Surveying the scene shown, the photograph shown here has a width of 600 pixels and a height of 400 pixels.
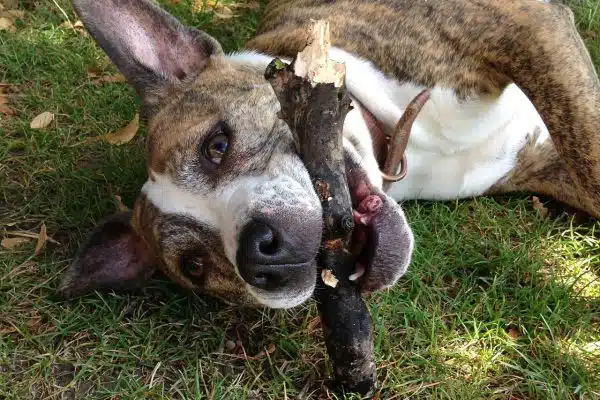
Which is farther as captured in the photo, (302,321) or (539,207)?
(539,207)

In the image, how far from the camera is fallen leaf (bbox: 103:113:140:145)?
13.8 ft

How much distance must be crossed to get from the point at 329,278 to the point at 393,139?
83cm

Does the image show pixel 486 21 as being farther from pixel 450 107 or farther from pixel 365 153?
pixel 365 153

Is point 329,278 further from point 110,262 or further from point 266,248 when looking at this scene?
point 110,262

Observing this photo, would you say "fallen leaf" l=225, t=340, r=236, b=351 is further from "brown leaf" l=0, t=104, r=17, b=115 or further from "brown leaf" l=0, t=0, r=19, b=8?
"brown leaf" l=0, t=0, r=19, b=8

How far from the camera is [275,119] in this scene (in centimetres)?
287

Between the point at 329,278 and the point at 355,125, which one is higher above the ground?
the point at 355,125

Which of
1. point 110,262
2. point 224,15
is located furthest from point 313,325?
point 224,15

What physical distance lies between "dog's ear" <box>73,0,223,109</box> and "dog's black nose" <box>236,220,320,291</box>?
1.31 m

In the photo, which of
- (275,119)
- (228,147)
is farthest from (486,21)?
(228,147)

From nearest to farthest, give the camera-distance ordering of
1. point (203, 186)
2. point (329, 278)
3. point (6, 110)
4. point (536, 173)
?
point (329, 278) → point (203, 186) → point (536, 173) → point (6, 110)

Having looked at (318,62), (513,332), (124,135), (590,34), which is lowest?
(124,135)

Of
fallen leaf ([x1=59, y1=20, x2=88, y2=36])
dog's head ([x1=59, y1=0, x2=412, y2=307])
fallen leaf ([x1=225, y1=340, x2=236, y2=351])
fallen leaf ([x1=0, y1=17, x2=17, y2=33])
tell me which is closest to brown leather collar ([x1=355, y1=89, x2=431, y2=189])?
dog's head ([x1=59, y1=0, x2=412, y2=307])

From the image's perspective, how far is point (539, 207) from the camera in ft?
Answer: 12.1
